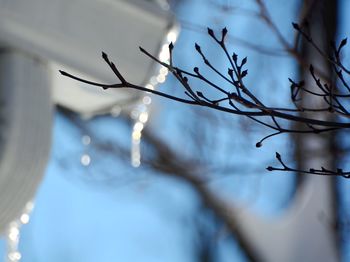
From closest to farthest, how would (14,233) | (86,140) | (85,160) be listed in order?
(14,233)
(85,160)
(86,140)

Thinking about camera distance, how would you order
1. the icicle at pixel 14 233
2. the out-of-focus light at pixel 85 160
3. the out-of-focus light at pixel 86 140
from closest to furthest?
1. the icicle at pixel 14 233
2. the out-of-focus light at pixel 85 160
3. the out-of-focus light at pixel 86 140

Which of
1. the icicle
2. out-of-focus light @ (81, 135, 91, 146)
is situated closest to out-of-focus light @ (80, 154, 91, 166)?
out-of-focus light @ (81, 135, 91, 146)

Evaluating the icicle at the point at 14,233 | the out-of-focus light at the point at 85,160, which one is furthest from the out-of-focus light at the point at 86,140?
the icicle at the point at 14,233

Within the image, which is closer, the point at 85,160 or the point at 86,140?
the point at 85,160

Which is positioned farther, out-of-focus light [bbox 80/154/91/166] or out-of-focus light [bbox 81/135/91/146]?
out-of-focus light [bbox 81/135/91/146]

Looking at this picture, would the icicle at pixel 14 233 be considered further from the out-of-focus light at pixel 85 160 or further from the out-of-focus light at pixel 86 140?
the out-of-focus light at pixel 86 140

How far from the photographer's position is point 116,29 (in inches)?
85.0

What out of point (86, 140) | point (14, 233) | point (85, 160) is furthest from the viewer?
point (86, 140)

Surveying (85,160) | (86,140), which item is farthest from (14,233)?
(86,140)

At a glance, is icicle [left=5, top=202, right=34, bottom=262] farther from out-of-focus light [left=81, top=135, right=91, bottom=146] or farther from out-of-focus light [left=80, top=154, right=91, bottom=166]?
out-of-focus light [left=81, top=135, right=91, bottom=146]

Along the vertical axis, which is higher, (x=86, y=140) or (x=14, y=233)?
(x=14, y=233)

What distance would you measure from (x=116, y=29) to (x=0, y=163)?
1.48 ft

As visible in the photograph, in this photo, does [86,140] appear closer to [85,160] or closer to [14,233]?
[85,160]

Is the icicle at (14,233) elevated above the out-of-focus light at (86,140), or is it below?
above
